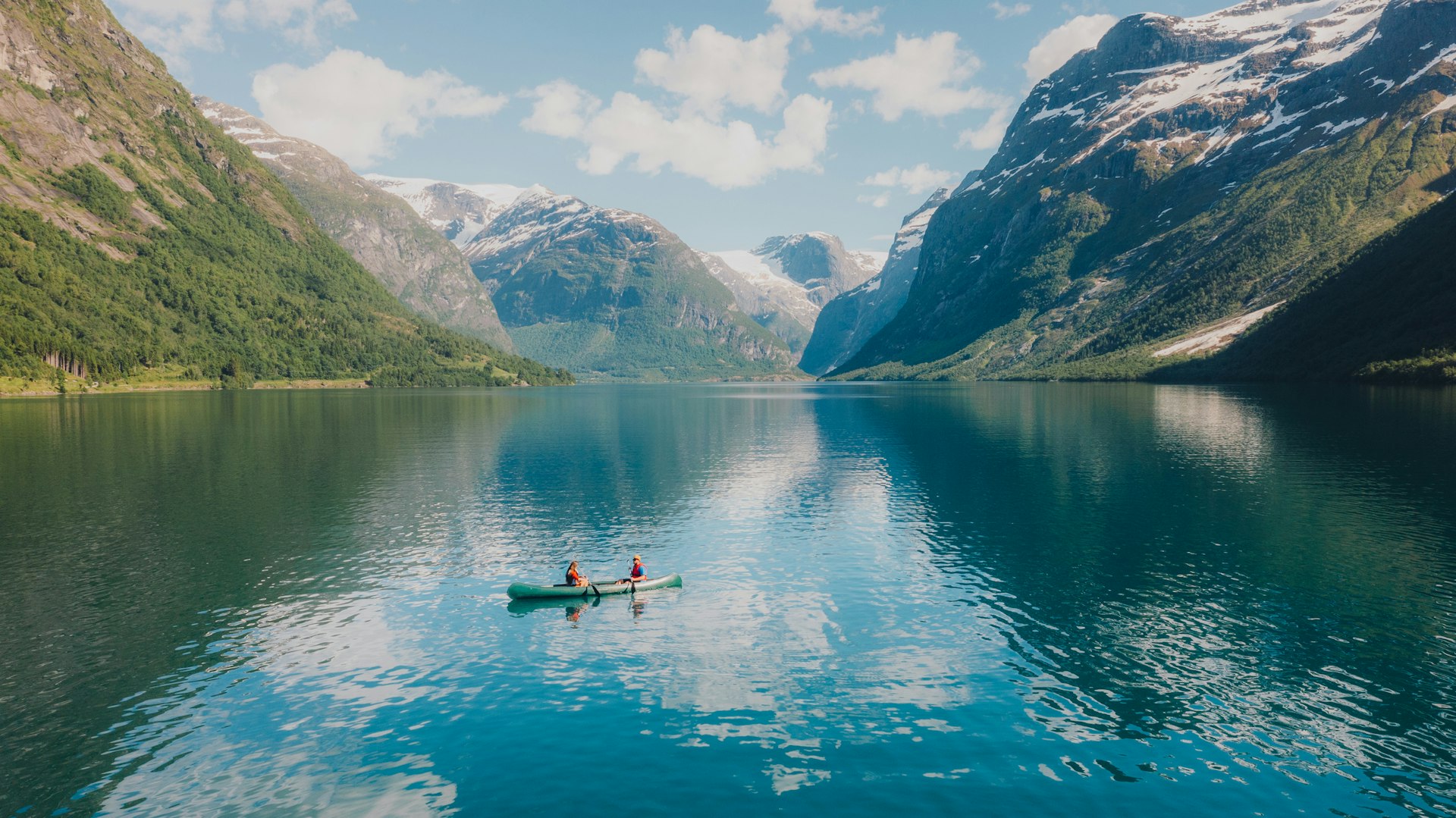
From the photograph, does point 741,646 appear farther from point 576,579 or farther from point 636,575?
point 576,579

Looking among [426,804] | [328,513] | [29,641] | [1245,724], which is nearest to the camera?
[426,804]

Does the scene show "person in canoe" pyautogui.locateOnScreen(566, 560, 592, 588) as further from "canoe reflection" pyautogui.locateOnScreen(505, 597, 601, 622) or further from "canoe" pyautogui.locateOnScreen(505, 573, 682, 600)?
"canoe reflection" pyautogui.locateOnScreen(505, 597, 601, 622)

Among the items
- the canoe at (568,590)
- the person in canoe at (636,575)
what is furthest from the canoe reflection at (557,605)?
the person in canoe at (636,575)

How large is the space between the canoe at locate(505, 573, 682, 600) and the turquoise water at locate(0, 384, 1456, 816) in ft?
2.73

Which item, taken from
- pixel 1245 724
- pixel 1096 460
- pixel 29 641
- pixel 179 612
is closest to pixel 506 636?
pixel 179 612

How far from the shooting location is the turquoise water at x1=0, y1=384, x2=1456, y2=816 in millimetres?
27266

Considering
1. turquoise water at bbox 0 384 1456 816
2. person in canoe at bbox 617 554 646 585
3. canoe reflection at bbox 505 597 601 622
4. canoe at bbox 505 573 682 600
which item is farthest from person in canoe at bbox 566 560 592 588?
person in canoe at bbox 617 554 646 585

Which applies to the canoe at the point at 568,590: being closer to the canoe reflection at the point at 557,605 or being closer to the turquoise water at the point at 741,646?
the canoe reflection at the point at 557,605

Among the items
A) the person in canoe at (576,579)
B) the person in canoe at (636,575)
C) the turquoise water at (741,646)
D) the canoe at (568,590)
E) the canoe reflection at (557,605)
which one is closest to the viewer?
the turquoise water at (741,646)

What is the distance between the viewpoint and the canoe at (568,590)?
47.3 m

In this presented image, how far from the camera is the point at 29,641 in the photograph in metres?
39.0

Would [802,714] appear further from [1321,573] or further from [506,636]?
[1321,573]

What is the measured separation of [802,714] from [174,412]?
18947cm

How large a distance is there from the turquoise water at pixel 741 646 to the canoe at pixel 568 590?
833 mm
